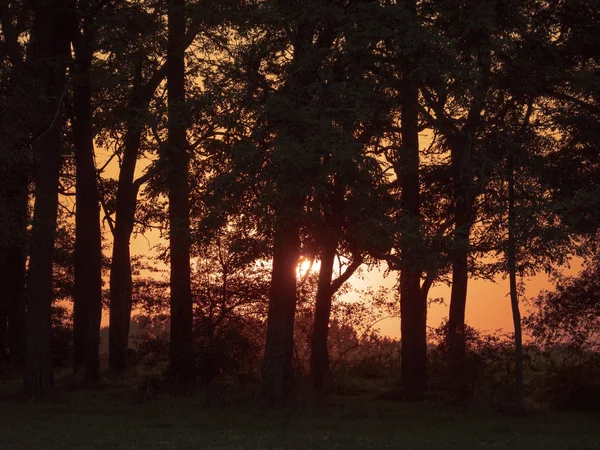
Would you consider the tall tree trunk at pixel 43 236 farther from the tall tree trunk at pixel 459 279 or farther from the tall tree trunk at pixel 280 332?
the tall tree trunk at pixel 459 279

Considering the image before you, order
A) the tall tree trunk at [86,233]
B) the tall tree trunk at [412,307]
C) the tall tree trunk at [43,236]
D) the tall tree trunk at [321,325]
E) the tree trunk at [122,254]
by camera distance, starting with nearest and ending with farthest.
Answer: the tall tree trunk at [43,236] < the tall tree trunk at [412,307] < the tall tree trunk at [321,325] < the tall tree trunk at [86,233] < the tree trunk at [122,254]

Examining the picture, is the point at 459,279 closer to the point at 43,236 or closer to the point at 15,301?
the point at 43,236

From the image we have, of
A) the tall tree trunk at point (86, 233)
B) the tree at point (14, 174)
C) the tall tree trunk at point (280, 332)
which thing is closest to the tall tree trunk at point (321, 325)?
the tall tree trunk at point (280, 332)

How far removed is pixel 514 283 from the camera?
23625 millimetres

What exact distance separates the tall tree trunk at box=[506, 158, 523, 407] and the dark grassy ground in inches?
58.5

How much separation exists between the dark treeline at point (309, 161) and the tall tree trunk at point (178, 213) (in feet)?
0.23

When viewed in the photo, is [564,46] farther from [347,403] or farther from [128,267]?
[128,267]

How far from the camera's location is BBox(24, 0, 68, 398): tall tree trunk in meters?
22.3

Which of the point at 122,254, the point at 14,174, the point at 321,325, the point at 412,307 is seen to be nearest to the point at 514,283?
the point at 412,307

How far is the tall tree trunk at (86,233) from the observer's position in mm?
25766

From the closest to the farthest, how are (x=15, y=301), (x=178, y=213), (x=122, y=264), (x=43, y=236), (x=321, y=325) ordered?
1. (x=43, y=236)
2. (x=178, y=213)
3. (x=321, y=325)
4. (x=122, y=264)
5. (x=15, y=301)

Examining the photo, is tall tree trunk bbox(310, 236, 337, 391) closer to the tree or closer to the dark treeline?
the dark treeline

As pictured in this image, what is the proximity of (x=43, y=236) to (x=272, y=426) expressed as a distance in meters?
8.67

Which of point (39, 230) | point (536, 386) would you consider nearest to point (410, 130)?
point (536, 386)
